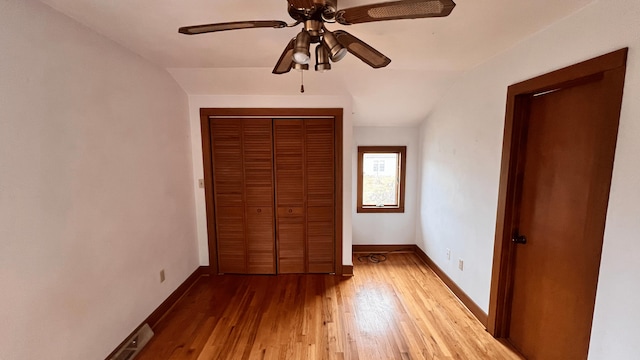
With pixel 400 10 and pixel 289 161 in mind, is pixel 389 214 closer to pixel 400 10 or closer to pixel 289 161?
Answer: pixel 289 161

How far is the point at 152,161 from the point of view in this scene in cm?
223

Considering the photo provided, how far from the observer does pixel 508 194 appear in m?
1.91

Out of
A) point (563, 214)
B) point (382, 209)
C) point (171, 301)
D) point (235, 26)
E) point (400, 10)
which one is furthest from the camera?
point (382, 209)

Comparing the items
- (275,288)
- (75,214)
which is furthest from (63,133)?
(275,288)

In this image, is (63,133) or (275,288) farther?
(275,288)

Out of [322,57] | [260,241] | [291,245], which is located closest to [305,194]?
[291,245]

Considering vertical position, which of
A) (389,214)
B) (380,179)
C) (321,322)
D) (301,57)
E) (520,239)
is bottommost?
(321,322)

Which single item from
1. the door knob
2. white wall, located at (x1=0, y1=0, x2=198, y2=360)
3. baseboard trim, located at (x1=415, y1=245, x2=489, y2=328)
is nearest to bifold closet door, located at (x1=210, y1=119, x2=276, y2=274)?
white wall, located at (x1=0, y1=0, x2=198, y2=360)

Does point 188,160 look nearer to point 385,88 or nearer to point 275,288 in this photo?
point 275,288

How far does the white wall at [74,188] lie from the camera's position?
1.23m

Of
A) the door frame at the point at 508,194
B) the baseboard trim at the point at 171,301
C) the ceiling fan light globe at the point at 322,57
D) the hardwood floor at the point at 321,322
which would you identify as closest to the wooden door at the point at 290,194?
the hardwood floor at the point at 321,322

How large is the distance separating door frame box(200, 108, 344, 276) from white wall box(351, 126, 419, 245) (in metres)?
0.84

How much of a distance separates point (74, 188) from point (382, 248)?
11.6ft

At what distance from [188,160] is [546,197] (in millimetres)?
3294
